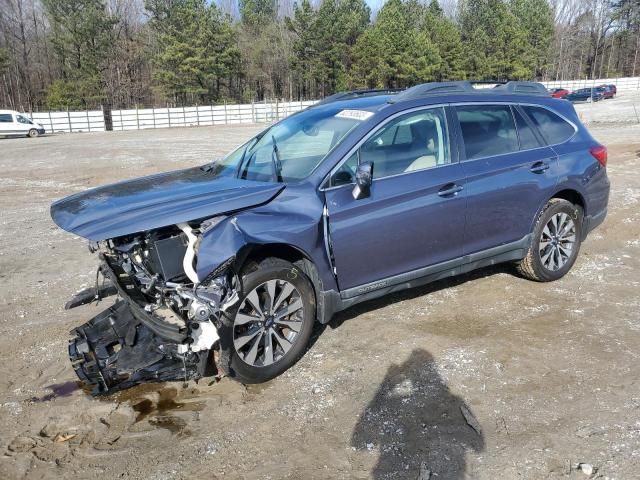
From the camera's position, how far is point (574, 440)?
316 centimetres

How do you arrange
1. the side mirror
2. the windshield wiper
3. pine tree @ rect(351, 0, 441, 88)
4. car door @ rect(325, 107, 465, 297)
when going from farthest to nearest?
pine tree @ rect(351, 0, 441, 88) < the windshield wiper < car door @ rect(325, 107, 465, 297) < the side mirror

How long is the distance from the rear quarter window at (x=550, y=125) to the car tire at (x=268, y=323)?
9.62 feet

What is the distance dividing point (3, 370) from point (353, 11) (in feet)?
208

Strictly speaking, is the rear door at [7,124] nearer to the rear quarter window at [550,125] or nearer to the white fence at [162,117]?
the white fence at [162,117]

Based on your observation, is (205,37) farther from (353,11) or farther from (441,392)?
(441,392)

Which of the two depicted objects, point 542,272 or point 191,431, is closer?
point 191,431

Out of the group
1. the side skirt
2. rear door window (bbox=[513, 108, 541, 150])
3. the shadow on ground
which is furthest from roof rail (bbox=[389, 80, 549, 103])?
the shadow on ground

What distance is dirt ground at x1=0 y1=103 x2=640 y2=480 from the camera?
3061mm

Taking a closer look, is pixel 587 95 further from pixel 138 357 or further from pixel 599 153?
pixel 138 357

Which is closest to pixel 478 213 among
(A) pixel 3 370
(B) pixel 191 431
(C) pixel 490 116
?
(C) pixel 490 116

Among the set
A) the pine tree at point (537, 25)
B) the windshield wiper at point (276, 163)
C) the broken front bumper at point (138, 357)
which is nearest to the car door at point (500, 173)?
the windshield wiper at point (276, 163)

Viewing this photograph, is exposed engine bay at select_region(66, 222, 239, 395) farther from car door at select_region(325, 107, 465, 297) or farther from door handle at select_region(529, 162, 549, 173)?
door handle at select_region(529, 162, 549, 173)

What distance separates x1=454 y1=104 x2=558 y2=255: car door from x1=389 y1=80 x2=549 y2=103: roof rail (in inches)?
8.3

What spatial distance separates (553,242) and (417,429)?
2.98 meters
